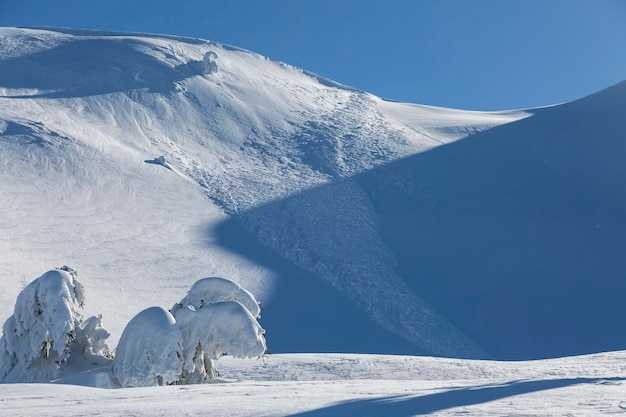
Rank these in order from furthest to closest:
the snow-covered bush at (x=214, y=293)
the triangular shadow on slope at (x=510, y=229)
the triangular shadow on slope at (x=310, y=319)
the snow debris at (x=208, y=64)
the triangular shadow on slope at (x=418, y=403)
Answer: the snow debris at (x=208, y=64) → the triangular shadow on slope at (x=510, y=229) → the triangular shadow on slope at (x=310, y=319) → the snow-covered bush at (x=214, y=293) → the triangular shadow on slope at (x=418, y=403)

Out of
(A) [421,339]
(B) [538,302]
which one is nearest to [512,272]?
(B) [538,302]

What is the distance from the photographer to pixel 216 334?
14766 millimetres

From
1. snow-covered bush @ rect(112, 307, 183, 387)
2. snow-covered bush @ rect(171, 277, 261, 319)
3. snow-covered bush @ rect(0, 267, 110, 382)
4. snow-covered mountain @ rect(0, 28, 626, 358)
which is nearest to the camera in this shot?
snow-covered bush @ rect(112, 307, 183, 387)

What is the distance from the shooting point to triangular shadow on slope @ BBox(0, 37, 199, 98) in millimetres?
57125

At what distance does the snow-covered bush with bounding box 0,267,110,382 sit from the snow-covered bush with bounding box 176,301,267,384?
2.17 m

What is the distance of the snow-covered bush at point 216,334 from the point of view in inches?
570

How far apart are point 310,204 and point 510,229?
11.6 m

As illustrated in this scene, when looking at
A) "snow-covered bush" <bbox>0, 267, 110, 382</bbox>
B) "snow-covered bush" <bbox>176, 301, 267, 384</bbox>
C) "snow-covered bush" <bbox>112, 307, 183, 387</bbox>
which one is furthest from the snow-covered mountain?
"snow-covered bush" <bbox>112, 307, 183, 387</bbox>

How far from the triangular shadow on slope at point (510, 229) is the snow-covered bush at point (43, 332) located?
2201 centimetres

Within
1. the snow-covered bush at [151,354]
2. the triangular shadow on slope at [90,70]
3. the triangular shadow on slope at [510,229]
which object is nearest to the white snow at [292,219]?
the snow-covered bush at [151,354]

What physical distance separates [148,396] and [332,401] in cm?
249

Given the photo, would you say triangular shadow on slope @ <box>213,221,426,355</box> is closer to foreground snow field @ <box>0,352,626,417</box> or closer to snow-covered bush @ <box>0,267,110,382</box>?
snow-covered bush @ <box>0,267,110,382</box>

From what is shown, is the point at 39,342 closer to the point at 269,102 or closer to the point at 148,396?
the point at 148,396

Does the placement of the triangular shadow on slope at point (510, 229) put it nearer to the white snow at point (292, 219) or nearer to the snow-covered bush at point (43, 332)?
the white snow at point (292, 219)
